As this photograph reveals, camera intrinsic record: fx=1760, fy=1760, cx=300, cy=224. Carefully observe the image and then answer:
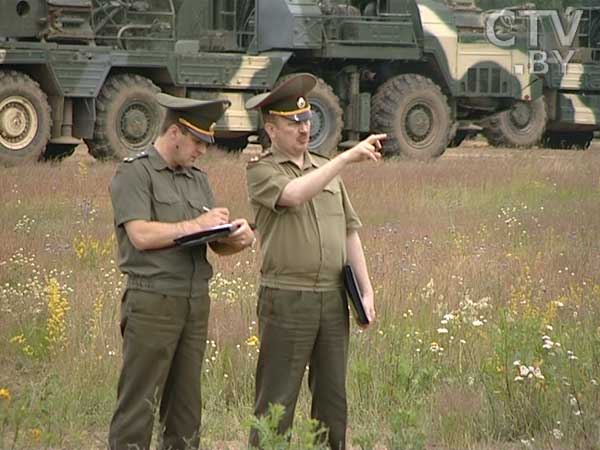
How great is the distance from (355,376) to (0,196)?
8694 millimetres

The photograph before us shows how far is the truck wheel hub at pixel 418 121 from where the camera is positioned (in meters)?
25.6

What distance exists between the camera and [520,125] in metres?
28.7

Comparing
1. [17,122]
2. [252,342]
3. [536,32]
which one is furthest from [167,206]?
[536,32]

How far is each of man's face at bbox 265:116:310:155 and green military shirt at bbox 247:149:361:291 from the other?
0.05m

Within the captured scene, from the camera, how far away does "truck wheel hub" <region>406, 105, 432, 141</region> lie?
83.9 feet

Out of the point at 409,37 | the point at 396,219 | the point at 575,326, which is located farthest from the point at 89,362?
the point at 409,37

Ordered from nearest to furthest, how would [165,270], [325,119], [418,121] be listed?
1. [165,270]
2. [325,119]
3. [418,121]

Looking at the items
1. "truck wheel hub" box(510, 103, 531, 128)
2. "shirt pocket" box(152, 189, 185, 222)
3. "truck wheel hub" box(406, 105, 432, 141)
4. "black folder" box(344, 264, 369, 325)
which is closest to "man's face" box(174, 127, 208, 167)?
"shirt pocket" box(152, 189, 185, 222)

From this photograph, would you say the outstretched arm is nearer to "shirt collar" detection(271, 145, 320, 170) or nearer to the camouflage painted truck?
"shirt collar" detection(271, 145, 320, 170)

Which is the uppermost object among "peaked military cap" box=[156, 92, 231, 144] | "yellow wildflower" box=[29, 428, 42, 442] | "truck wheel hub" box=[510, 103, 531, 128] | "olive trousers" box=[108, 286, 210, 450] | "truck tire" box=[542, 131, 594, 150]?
"peaked military cap" box=[156, 92, 231, 144]

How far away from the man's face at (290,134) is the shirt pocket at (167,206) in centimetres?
49

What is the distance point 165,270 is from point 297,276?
52 cm

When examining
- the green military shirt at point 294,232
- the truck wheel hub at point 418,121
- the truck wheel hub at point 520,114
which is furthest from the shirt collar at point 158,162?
the truck wheel hub at point 520,114

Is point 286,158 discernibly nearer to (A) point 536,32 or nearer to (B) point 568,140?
(A) point 536,32
